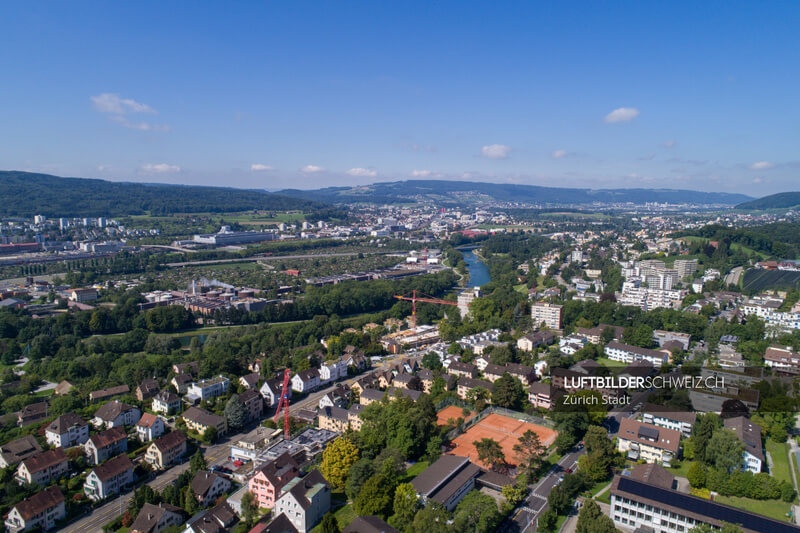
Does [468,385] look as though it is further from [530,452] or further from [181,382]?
[181,382]

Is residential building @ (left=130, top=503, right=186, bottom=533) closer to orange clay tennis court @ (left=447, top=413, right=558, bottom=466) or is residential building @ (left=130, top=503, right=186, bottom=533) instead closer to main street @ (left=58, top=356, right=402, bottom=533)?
main street @ (left=58, top=356, right=402, bottom=533)

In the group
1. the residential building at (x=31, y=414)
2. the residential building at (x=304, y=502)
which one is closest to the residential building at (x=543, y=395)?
the residential building at (x=304, y=502)

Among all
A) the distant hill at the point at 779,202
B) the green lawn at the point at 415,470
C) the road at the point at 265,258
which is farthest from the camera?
the distant hill at the point at 779,202

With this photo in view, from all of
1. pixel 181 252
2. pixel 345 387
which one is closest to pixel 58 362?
pixel 345 387

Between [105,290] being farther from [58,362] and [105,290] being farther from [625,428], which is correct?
[625,428]

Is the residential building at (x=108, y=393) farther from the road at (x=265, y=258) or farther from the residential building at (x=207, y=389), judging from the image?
the road at (x=265, y=258)

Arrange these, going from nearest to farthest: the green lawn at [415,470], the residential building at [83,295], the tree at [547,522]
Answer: the tree at [547,522]
the green lawn at [415,470]
the residential building at [83,295]
